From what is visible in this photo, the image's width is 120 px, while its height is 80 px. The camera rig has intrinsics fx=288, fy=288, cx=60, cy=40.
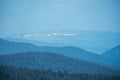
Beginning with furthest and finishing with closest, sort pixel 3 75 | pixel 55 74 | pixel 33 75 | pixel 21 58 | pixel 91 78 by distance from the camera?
pixel 21 58 → pixel 91 78 → pixel 55 74 → pixel 33 75 → pixel 3 75

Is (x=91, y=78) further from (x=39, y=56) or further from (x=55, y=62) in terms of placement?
(x=39, y=56)

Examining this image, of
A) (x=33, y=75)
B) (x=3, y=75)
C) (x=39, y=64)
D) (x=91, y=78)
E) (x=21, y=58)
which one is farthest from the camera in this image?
(x=21, y=58)

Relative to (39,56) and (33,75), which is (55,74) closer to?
(33,75)

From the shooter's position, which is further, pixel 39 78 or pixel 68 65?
pixel 68 65

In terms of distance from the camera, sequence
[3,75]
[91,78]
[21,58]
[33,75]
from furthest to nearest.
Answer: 1. [21,58]
2. [91,78]
3. [33,75]
4. [3,75]

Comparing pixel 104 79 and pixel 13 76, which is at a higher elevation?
pixel 13 76

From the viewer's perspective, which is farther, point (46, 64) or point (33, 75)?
point (46, 64)

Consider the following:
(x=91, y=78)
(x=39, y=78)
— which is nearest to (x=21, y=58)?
(x=91, y=78)

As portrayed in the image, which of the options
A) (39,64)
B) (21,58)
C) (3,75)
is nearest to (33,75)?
(3,75)

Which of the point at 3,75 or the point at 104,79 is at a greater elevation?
the point at 3,75
